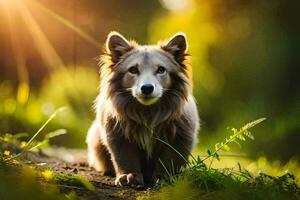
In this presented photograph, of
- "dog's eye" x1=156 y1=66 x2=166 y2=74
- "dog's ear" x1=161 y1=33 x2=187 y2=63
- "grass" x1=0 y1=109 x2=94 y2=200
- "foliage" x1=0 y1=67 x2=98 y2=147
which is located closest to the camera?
"grass" x1=0 y1=109 x2=94 y2=200

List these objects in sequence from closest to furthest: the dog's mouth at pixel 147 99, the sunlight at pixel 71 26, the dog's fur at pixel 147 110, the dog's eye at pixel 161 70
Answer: the dog's mouth at pixel 147 99
the dog's fur at pixel 147 110
the dog's eye at pixel 161 70
the sunlight at pixel 71 26

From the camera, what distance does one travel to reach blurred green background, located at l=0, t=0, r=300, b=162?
12844 millimetres

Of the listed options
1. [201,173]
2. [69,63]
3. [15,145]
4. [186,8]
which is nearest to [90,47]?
[69,63]

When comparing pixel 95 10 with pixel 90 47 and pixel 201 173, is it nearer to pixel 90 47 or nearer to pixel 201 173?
pixel 90 47

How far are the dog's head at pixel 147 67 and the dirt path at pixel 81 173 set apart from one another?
89cm

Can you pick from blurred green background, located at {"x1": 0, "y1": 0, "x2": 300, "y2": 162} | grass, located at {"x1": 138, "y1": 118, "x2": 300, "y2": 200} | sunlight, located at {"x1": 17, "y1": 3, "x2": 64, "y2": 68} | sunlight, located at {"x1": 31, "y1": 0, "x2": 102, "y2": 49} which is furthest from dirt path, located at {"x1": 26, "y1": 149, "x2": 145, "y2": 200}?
sunlight, located at {"x1": 17, "y1": 3, "x2": 64, "y2": 68}

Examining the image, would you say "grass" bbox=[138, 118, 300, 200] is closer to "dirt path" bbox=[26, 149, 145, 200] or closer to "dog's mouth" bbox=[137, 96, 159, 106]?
"dirt path" bbox=[26, 149, 145, 200]

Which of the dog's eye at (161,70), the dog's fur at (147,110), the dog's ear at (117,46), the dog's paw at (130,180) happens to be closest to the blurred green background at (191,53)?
the dog's ear at (117,46)

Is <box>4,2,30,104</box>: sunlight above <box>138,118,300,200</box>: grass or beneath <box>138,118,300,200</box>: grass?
above

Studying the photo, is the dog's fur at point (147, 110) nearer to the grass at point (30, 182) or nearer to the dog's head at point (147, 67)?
the dog's head at point (147, 67)

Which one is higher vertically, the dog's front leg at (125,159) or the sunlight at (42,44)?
the sunlight at (42,44)

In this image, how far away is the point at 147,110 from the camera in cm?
732

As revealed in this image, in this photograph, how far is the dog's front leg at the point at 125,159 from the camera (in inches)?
273

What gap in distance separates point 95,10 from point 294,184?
12.7 meters
